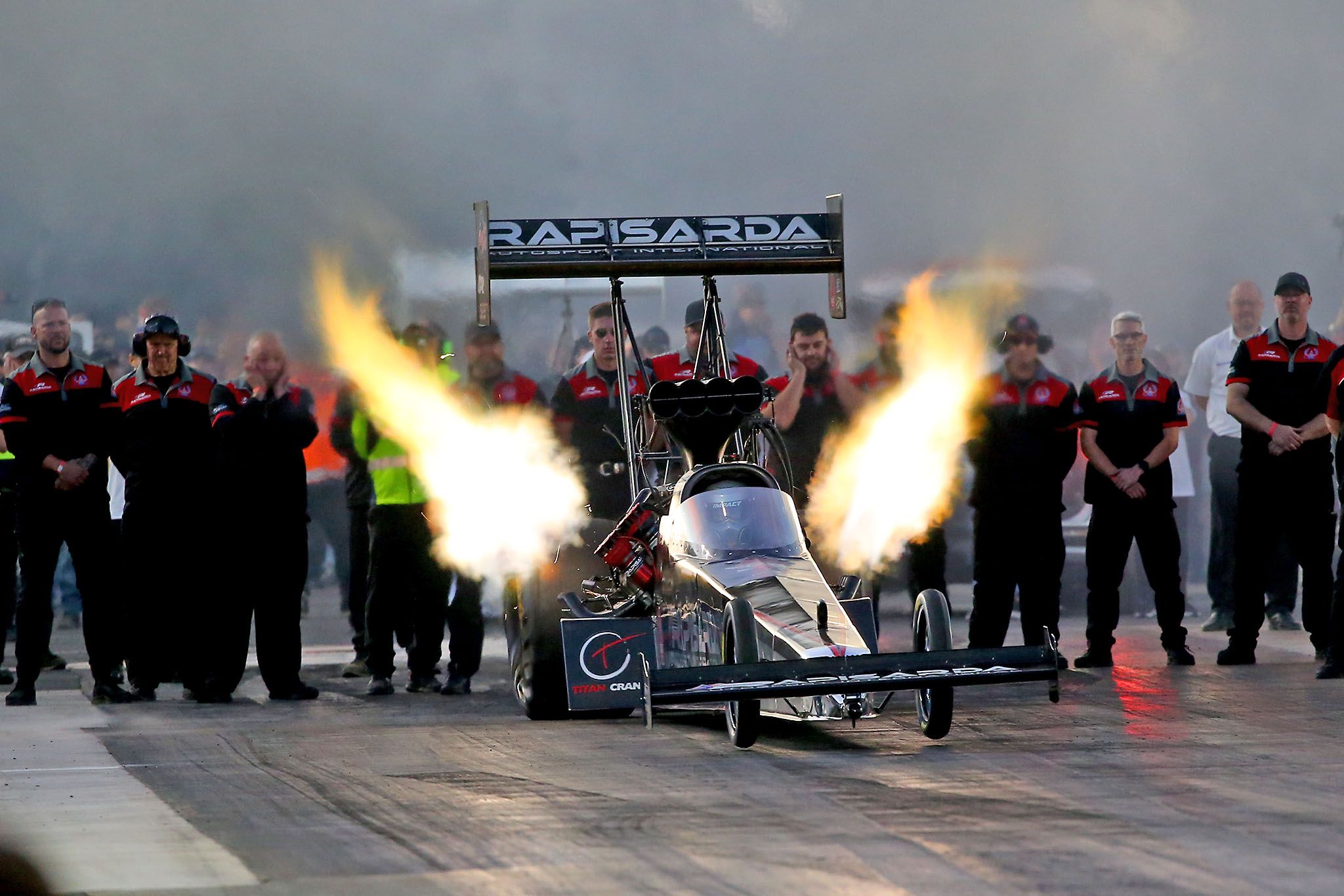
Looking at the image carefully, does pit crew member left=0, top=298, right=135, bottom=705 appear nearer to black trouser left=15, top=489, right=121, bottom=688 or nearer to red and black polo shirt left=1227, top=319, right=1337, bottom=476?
black trouser left=15, top=489, right=121, bottom=688

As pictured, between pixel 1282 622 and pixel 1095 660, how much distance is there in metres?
3.09

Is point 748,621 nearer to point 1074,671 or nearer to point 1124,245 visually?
point 1074,671

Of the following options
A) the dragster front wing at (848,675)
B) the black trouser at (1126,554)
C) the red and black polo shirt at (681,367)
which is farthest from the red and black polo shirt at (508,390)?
the dragster front wing at (848,675)

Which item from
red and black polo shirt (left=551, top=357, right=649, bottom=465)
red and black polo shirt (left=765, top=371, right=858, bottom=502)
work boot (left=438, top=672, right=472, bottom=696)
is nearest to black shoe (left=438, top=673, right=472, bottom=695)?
work boot (left=438, top=672, right=472, bottom=696)

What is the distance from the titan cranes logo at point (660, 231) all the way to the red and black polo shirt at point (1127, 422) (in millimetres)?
2604

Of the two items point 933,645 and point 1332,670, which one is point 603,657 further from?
point 1332,670

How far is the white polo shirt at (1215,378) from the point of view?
1385 centimetres

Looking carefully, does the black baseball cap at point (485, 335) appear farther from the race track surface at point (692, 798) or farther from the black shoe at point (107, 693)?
the black shoe at point (107, 693)

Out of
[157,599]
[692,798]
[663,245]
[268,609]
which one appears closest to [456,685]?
[268,609]

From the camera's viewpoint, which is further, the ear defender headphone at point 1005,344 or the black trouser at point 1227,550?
the black trouser at point 1227,550

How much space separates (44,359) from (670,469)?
3.66m

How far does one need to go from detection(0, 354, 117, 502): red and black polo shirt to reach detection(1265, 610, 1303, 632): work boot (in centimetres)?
835

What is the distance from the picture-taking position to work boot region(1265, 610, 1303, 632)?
13219 mm

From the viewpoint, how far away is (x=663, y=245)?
983cm
